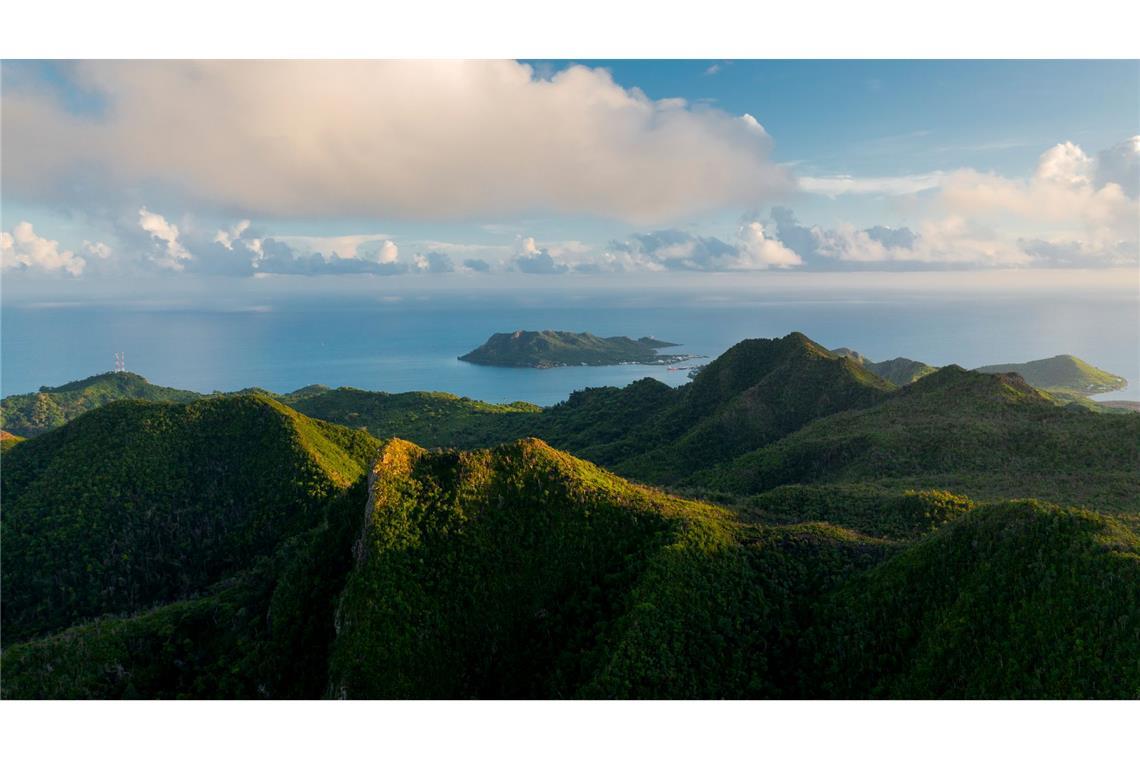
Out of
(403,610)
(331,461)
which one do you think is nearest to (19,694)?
(403,610)

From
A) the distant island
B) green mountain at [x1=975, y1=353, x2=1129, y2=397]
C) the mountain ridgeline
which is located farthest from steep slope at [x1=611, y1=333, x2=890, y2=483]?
the distant island

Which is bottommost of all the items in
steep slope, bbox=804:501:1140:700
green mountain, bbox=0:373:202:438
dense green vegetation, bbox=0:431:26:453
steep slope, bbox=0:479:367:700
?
green mountain, bbox=0:373:202:438

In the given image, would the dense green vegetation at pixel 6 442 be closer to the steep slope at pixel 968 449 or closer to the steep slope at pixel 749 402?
the steep slope at pixel 749 402

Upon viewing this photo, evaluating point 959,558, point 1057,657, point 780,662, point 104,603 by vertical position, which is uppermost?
point 959,558

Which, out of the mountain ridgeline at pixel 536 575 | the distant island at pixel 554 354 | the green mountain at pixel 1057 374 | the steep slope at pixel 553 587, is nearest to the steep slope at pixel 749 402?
the mountain ridgeline at pixel 536 575

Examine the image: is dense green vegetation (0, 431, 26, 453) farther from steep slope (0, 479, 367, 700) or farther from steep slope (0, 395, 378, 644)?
steep slope (0, 479, 367, 700)

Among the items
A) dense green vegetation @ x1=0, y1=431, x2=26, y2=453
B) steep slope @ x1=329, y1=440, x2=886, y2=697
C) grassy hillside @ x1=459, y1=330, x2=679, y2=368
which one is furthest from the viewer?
grassy hillside @ x1=459, y1=330, x2=679, y2=368

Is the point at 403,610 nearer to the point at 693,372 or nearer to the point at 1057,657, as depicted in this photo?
the point at 1057,657
